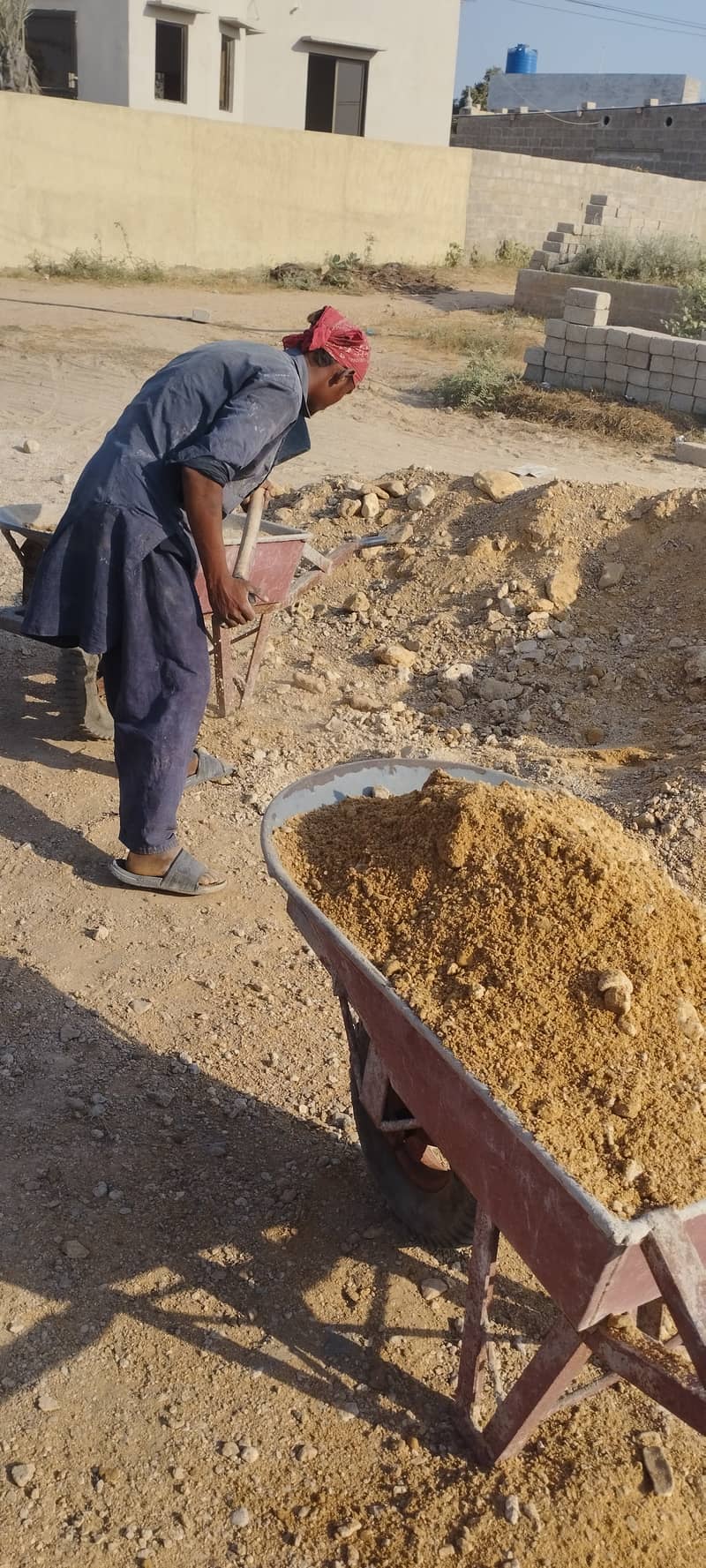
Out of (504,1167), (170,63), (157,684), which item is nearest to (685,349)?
(157,684)

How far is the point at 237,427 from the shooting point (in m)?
3.01

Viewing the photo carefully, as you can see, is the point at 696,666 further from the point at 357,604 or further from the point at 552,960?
the point at 552,960

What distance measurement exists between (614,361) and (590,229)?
696 cm

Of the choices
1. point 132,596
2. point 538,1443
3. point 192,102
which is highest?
point 192,102

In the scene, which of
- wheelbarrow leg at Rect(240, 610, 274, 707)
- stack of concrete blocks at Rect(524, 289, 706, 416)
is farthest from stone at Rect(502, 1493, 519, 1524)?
stack of concrete blocks at Rect(524, 289, 706, 416)

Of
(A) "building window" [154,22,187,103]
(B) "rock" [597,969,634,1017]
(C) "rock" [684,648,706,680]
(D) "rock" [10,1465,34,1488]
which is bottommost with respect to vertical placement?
(D) "rock" [10,1465,34,1488]

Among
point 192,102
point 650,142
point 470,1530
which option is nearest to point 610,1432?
point 470,1530

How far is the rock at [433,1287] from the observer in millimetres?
2463

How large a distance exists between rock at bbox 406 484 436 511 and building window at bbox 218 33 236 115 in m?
17.1

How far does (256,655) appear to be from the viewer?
474 centimetres

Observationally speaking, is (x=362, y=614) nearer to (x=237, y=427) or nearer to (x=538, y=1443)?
(x=237, y=427)

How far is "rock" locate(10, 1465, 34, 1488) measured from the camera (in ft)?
6.56

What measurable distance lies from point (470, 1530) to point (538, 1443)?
0.75 ft

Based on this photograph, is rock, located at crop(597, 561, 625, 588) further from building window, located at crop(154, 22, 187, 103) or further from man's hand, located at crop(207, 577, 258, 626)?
building window, located at crop(154, 22, 187, 103)
